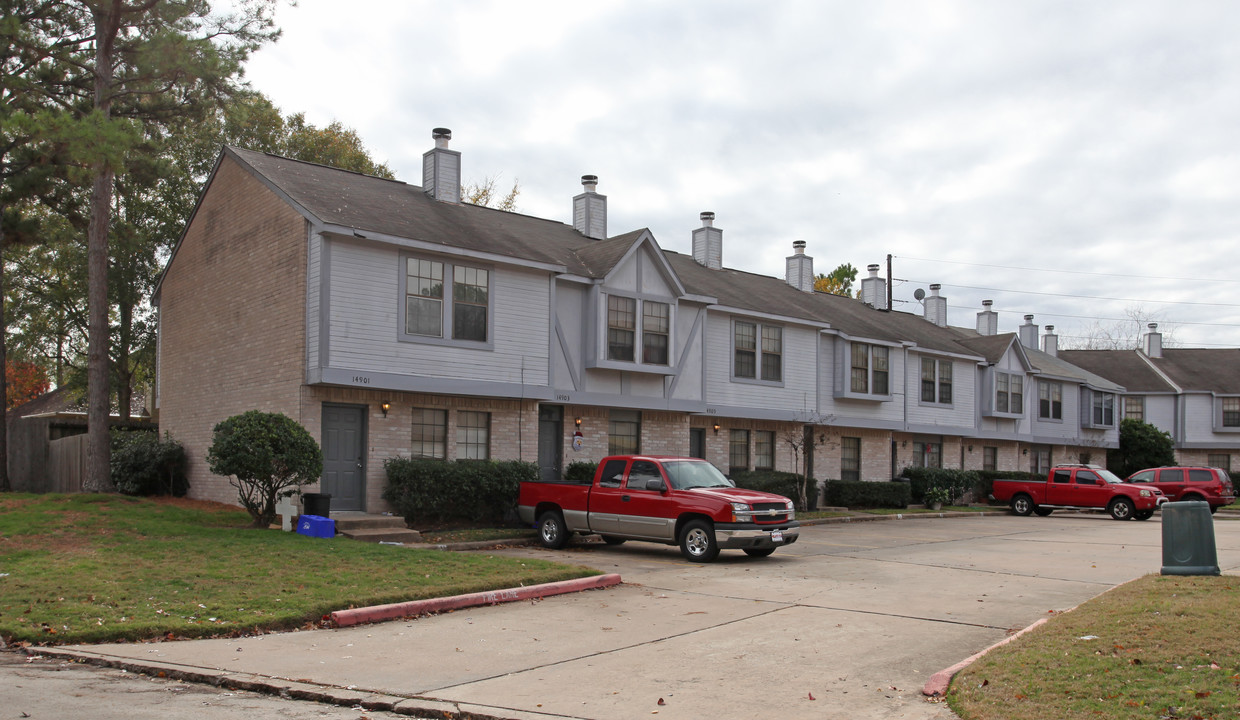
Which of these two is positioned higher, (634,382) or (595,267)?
(595,267)

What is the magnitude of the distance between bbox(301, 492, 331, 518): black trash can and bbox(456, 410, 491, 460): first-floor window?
405 cm

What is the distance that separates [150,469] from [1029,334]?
43.5 m

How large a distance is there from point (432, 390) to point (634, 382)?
20.8 feet

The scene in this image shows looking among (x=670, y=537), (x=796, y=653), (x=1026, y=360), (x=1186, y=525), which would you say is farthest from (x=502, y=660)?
(x=1026, y=360)

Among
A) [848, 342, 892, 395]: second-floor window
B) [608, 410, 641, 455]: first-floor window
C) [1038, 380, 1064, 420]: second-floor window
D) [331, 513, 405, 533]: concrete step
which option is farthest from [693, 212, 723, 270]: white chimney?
[1038, 380, 1064, 420]: second-floor window

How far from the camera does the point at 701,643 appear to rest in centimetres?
956

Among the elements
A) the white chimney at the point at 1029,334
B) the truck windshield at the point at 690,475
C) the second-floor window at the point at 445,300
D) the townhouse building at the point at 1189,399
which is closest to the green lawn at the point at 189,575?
the truck windshield at the point at 690,475

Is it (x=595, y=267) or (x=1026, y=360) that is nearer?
(x=595, y=267)

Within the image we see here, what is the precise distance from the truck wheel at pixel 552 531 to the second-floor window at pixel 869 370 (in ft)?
53.8

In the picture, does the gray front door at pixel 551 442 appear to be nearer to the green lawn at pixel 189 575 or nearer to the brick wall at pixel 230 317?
the brick wall at pixel 230 317

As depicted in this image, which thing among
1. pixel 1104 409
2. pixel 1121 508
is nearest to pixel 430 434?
pixel 1121 508

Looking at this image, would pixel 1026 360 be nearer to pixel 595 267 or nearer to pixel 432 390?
pixel 595 267

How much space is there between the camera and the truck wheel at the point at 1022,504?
32.7 m

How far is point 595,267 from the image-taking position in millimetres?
24141
